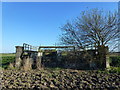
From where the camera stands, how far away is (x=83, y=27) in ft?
27.8

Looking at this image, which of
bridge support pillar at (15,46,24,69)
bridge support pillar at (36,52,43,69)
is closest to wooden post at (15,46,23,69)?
bridge support pillar at (15,46,24,69)

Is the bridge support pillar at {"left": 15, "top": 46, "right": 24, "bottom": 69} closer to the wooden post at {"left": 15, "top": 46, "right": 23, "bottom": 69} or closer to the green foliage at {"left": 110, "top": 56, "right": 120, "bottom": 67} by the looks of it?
the wooden post at {"left": 15, "top": 46, "right": 23, "bottom": 69}

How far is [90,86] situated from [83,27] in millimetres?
4651

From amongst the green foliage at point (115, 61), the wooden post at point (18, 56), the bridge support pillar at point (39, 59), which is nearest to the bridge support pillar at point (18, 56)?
the wooden post at point (18, 56)

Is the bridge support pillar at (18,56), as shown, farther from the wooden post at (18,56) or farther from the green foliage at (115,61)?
the green foliage at (115,61)

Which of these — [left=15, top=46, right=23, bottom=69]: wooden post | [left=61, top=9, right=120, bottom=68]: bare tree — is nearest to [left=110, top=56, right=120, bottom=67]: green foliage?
[left=61, top=9, right=120, bottom=68]: bare tree

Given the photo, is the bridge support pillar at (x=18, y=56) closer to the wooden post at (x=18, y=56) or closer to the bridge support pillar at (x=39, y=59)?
the wooden post at (x=18, y=56)

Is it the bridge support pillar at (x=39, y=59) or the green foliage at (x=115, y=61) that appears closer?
the bridge support pillar at (x=39, y=59)

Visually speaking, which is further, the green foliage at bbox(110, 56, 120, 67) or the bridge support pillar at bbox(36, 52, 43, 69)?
the green foliage at bbox(110, 56, 120, 67)

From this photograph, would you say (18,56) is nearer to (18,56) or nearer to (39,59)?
(18,56)

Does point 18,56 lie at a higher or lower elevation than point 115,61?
higher

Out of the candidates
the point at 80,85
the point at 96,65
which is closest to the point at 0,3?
the point at 80,85

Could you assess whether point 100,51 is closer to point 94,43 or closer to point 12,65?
point 94,43

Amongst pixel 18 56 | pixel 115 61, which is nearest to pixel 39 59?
pixel 18 56
